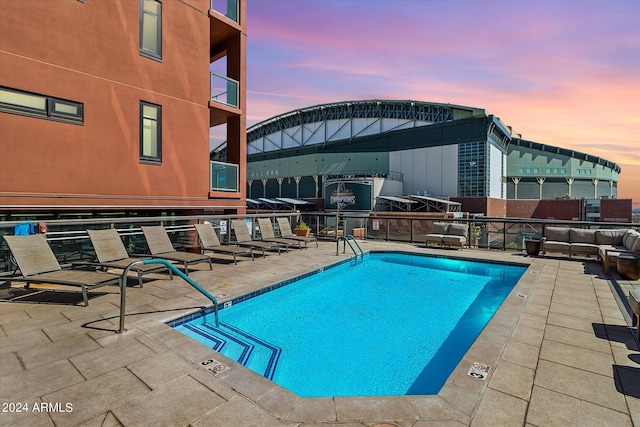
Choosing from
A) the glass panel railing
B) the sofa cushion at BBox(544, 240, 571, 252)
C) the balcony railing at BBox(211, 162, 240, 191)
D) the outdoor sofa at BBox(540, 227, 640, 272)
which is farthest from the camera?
the glass panel railing

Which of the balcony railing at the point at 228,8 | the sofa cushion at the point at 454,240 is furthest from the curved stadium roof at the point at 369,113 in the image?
the balcony railing at the point at 228,8

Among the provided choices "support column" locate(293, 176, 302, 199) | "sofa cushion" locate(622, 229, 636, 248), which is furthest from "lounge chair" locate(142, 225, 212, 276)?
"support column" locate(293, 176, 302, 199)

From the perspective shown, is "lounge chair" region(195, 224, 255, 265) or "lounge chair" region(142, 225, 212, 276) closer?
"lounge chair" region(142, 225, 212, 276)

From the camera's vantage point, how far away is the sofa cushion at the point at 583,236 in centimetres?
1001

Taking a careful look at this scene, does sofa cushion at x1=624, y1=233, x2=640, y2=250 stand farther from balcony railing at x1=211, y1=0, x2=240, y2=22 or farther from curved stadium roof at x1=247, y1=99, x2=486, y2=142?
curved stadium roof at x1=247, y1=99, x2=486, y2=142

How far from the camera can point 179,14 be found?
1055 centimetres

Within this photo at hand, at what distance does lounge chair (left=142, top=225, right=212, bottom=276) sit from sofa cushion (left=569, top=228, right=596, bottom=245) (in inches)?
428

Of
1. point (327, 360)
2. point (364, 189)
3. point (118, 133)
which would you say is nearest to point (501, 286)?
point (327, 360)

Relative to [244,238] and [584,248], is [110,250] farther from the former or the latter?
[584,248]

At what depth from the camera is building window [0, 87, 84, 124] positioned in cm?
707

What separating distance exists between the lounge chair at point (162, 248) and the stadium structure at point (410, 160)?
95.3 feet

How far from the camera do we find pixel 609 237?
9.83 meters

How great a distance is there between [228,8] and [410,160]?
3271cm

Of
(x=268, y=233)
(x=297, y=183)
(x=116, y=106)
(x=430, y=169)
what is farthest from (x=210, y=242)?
(x=297, y=183)
